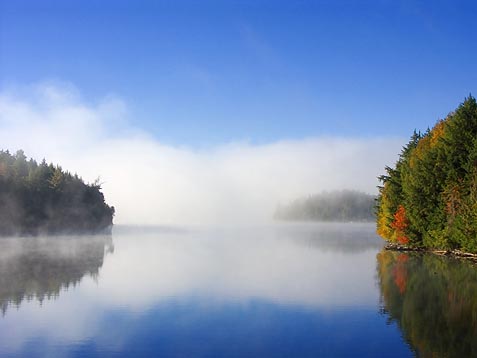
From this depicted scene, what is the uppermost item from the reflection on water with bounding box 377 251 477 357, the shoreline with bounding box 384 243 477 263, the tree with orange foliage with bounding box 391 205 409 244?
the tree with orange foliage with bounding box 391 205 409 244

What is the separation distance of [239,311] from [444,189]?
155 ft

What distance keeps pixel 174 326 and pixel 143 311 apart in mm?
5137

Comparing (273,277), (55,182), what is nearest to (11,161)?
(55,182)

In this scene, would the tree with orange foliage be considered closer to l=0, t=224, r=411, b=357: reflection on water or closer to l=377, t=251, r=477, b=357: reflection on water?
l=377, t=251, r=477, b=357: reflection on water

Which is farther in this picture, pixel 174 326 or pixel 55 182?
pixel 55 182

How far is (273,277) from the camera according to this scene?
51.8 metres

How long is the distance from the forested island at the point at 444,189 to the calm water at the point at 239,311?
8.68m

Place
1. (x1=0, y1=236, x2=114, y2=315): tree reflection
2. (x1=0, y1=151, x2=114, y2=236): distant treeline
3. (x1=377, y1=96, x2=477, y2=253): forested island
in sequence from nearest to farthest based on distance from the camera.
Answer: (x1=0, y1=236, x2=114, y2=315): tree reflection → (x1=377, y1=96, x2=477, y2=253): forested island → (x1=0, y1=151, x2=114, y2=236): distant treeline

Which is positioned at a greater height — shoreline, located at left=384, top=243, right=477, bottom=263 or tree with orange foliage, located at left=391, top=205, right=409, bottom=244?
tree with orange foliage, located at left=391, top=205, right=409, bottom=244

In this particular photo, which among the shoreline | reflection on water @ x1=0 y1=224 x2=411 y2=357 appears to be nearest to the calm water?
reflection on water @ x1=0 y1=224 x2=411 y2=357

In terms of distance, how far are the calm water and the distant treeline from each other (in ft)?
239

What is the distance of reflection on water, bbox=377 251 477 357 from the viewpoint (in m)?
24.4

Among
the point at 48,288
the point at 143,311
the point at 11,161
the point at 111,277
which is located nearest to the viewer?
the point at 143,311

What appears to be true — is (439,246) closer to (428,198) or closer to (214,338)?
(428,198)
